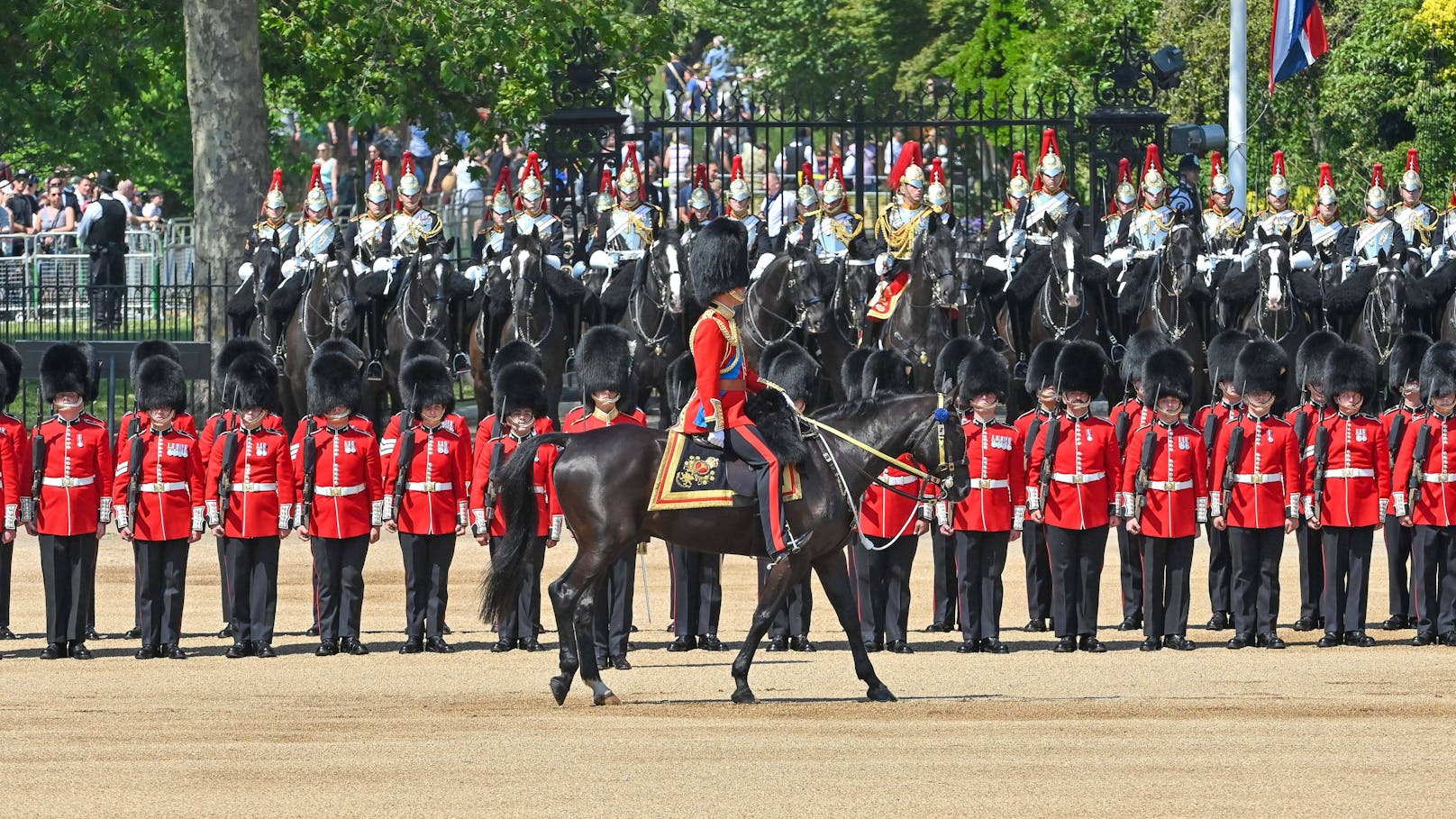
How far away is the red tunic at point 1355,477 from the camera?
1229 centimetres

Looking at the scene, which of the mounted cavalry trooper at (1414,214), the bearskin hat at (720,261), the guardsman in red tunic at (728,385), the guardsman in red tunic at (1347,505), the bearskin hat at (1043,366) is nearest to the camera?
the guardsman in red tunic at (728,385)

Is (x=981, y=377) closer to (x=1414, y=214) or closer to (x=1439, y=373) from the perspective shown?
(x=1439, y=373)

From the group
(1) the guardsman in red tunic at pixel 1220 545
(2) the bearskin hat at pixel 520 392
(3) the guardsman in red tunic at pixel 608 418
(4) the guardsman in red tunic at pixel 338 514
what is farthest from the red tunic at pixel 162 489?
(1) the guardsman in red tunic at pixel 1220 545

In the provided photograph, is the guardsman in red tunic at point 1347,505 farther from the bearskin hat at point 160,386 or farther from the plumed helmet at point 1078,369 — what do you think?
the bearskin hat at point 160,386

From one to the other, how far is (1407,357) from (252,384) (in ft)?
19.4

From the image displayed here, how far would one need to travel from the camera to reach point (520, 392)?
12.4 m

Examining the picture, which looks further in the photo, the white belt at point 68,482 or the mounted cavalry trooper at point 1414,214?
the mounted cavalry trooper at point 1414,214

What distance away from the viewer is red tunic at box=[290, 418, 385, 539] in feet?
39.5

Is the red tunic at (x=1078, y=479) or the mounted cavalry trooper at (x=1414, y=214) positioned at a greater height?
the mounted cavalry trooper at (x=1414, y=214)

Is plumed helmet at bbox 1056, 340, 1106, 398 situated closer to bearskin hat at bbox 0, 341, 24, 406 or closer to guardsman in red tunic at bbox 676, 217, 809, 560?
guardsman in red tunic at bbox 676, 217, 809, 560

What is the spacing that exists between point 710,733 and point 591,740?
0.43 m

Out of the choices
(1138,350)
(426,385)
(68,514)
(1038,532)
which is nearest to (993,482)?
(1038,532)

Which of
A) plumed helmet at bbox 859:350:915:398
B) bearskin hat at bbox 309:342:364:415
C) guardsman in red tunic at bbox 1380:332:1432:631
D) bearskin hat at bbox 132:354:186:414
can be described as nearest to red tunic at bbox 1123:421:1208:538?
guardsman in red tunic at bbox 1380:332:1432:631

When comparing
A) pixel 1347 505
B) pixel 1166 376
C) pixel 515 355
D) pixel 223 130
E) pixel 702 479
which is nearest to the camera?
pixel 702 479
